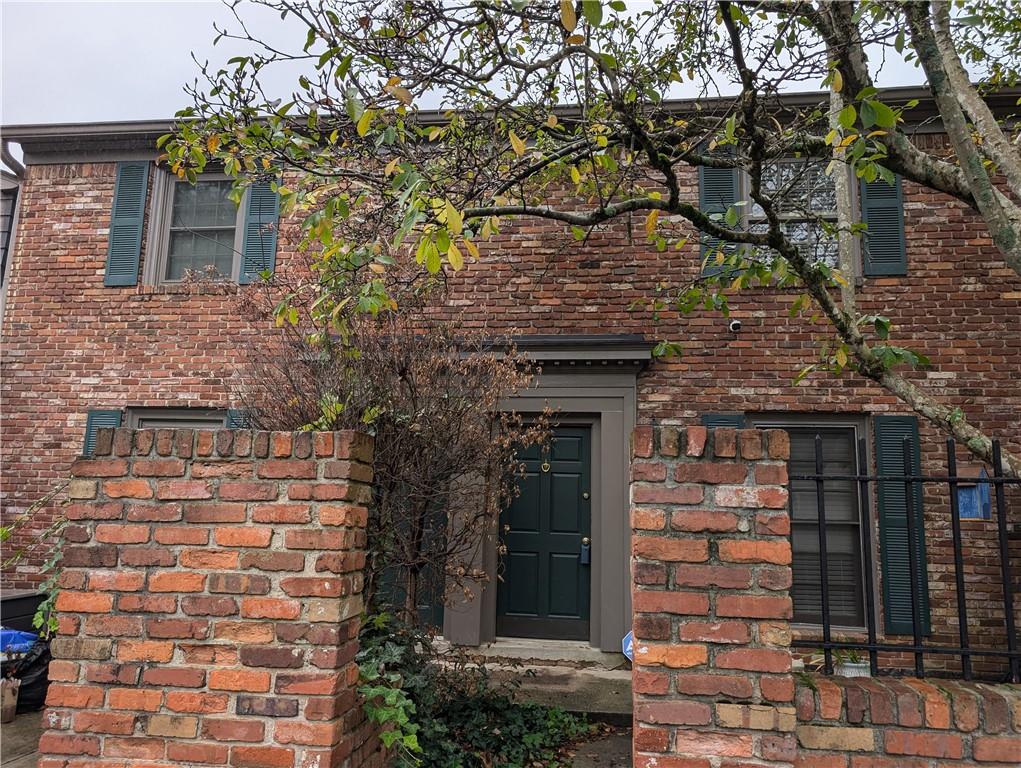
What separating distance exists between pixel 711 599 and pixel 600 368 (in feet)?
13.9

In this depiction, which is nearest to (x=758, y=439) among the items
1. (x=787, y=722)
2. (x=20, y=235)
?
(x=787, y=722)

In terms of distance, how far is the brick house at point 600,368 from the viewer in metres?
5.98

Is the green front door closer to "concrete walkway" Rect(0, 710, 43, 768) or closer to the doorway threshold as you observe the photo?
the doorway threshold

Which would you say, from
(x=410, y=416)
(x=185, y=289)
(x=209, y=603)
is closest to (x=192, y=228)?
(x=185, y=289)

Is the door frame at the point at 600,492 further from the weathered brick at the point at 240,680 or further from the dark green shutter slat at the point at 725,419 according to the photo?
the weathered brick at the point at 240,680

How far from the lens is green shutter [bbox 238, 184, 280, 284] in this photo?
23.4 feet

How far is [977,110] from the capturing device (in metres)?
3.80

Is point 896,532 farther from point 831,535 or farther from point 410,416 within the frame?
point 410,416

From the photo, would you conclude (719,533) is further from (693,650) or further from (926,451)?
(926,451)

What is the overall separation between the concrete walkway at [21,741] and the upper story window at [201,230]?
4.54 metres

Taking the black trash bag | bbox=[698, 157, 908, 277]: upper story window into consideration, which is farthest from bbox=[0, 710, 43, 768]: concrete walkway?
bbox=[698, 157, 908, 277]: upper story window

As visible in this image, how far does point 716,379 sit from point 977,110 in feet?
9.92

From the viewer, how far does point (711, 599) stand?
2213 mm

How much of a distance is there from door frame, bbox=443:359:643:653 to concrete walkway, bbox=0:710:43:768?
3115 millimetres
